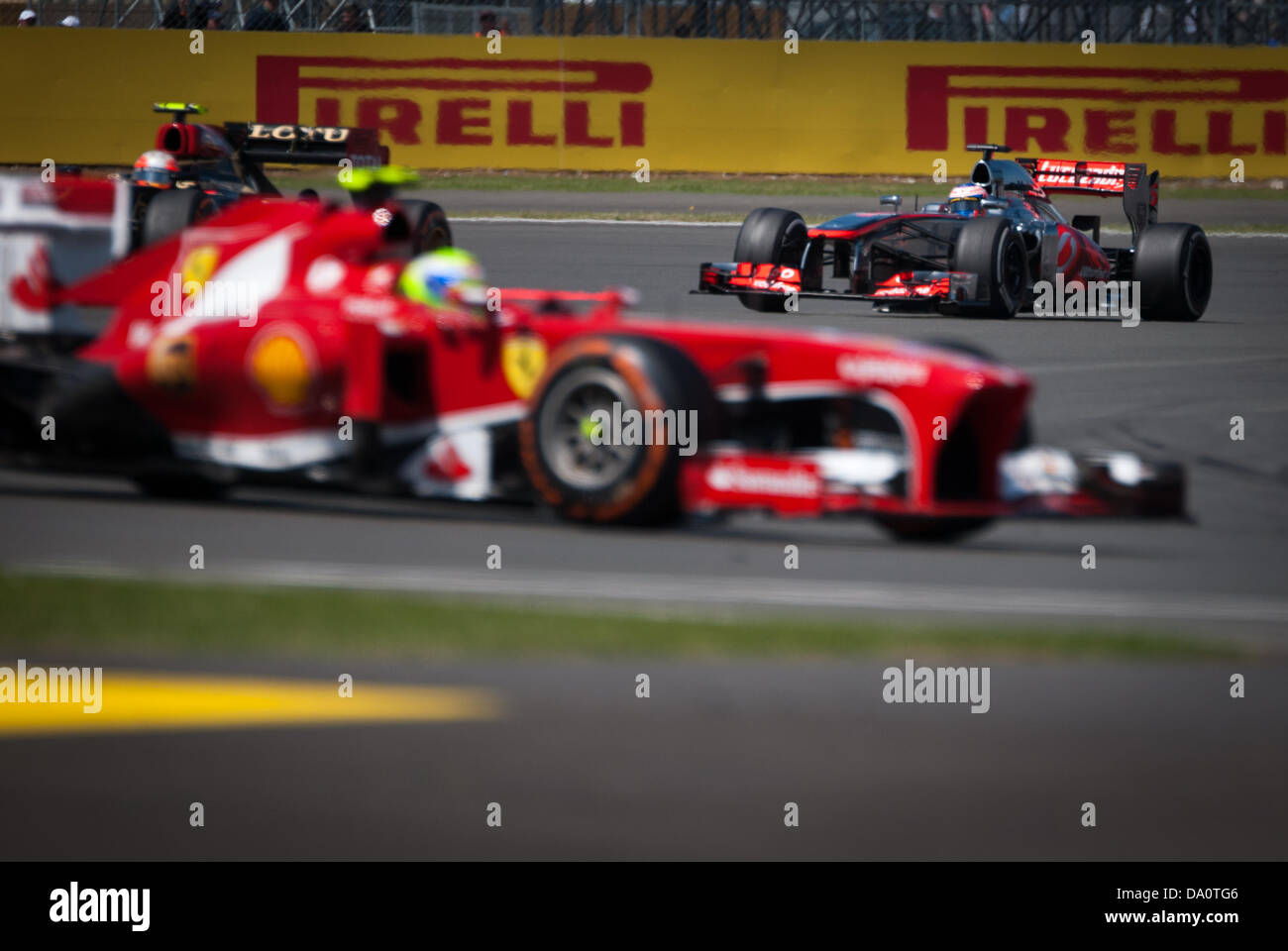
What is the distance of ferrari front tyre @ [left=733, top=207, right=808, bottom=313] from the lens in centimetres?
1599

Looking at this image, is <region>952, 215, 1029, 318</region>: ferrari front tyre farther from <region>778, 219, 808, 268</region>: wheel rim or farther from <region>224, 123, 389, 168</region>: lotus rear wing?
<region>224, 123, 389, 168</region>: lotus rear wing

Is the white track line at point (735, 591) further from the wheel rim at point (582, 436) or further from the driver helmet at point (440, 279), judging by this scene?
the driver helmet at point (440, 279)

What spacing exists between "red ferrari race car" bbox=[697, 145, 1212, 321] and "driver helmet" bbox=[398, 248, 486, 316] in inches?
301

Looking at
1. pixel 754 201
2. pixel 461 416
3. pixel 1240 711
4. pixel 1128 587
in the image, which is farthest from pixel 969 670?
pixel 754 201

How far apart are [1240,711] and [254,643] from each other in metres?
2.91

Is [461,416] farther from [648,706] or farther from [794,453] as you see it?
[648,706]

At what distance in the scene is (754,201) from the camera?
28453 millimetres

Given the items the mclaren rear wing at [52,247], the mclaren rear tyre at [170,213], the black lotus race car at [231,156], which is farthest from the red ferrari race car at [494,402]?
the black lotus race car at [231,156]

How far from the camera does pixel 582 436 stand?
7551 millimetres

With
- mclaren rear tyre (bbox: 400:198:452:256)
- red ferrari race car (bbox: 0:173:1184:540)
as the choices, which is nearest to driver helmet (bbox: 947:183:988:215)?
mclaren rear tyre (bbox: 400:198:452:256)

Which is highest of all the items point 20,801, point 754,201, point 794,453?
point 754,201

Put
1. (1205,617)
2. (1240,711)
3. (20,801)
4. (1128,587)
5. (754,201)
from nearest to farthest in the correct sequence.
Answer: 1. (20,801)
2. (1240,711)
3. (1205,617)
4. (1128,587)
5. (754,201)

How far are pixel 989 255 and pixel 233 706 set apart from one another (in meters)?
11.0

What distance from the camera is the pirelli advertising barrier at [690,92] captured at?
95.9 ft
